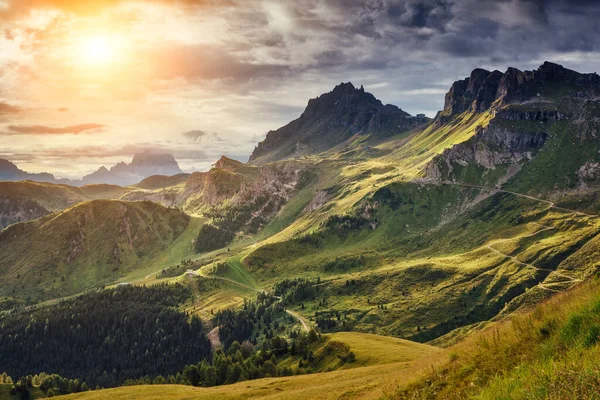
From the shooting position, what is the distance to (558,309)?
20.4 metres

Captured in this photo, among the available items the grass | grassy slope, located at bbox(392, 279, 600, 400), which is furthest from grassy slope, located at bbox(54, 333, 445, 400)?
the grass

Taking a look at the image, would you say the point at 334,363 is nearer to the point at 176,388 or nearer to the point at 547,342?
the point at 176,388

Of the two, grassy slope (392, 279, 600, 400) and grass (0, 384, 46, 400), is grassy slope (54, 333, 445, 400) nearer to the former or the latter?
grassy slope (392, 279, 600, 400)

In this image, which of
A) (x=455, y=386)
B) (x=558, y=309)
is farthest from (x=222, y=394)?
(x=558, y=309)

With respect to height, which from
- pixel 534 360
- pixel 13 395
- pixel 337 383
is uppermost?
pixel 534 360

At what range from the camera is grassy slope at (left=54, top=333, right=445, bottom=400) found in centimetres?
4281

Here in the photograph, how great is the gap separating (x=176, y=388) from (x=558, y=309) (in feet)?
264

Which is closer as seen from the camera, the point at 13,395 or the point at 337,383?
the point at 337,383

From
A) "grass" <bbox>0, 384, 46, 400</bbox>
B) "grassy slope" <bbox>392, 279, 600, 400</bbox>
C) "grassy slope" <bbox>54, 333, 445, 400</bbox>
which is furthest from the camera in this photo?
"grass" <bbox>0, 384, 46, 400</bbox>

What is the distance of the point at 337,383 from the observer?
183 ft

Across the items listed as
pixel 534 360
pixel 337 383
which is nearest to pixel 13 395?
pixel 337 383

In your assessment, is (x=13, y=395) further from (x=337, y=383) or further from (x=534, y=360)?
(x=534, y=360)

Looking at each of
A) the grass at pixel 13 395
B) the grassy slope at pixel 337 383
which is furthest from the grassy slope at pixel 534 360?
the grass at pixel 13 395

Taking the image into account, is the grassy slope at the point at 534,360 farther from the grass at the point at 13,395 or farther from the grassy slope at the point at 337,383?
the grass at the point at 13,395
